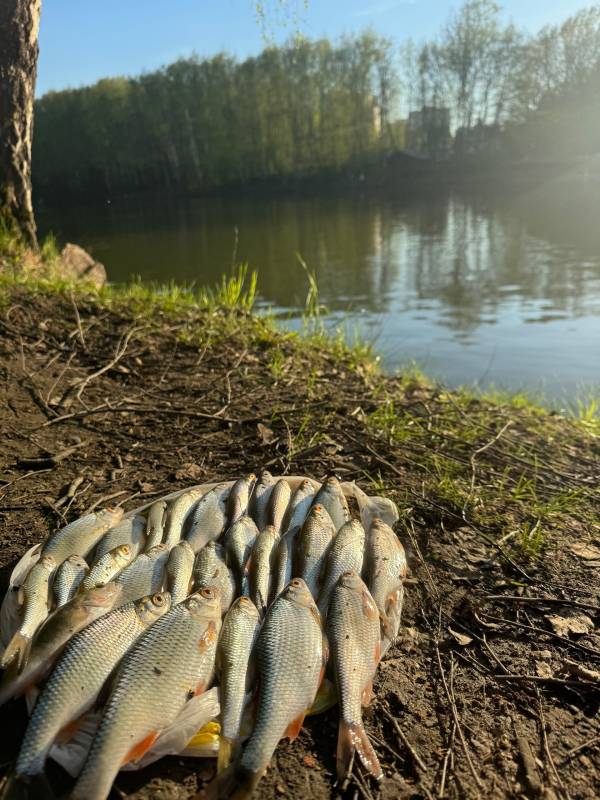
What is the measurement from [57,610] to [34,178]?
80501mm

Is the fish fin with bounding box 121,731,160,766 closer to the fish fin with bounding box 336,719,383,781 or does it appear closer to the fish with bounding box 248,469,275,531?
the fish fin with bounding box 336,719,383,781

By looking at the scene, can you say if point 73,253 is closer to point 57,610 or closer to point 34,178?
point 57,610

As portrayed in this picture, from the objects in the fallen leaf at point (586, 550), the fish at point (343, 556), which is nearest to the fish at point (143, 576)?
the fish at point (343, 556)

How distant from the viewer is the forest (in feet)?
184

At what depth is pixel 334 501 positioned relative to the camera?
9.19 ft

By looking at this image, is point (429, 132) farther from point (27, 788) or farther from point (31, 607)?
point (27, 788)

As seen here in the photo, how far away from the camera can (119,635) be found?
190 centimetres

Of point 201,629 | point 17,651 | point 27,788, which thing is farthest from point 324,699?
point 17,651

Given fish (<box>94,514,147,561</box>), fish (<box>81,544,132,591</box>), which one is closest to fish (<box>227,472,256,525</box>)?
fish (<box>94,514,147,561</box>)

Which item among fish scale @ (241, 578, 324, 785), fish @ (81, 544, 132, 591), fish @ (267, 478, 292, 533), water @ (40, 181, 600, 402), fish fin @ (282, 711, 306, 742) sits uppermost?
fish @ (81, 544, 132, 591)

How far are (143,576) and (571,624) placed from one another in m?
1.85

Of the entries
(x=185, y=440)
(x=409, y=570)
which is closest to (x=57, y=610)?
(x=409, y=570)

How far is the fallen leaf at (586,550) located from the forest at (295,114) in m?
57.7

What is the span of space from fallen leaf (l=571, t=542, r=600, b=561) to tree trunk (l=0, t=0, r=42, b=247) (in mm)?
7718
